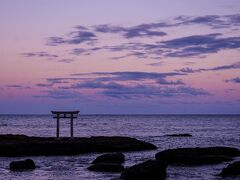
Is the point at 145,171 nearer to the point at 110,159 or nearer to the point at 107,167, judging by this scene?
the point at 107,167

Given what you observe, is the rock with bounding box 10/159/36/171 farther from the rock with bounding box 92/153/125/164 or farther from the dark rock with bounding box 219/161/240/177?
the dark rock with bounding box 219/161/240/177

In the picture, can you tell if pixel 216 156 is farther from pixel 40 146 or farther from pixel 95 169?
pixel 40 146

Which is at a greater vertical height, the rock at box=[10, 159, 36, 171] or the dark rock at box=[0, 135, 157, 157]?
the dark rock at box=[0, 135, 157, 157]

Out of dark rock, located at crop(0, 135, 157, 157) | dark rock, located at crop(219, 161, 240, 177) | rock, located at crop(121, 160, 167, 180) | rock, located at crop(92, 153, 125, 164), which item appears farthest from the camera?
dark rock, located at crop(0, 135, 157, 157)

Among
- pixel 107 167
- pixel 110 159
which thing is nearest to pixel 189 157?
pixel 110 159

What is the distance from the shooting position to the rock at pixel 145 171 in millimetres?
31969

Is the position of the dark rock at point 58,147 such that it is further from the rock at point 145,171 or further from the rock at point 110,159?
the rock at point 145,171

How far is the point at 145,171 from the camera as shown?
3216 cm

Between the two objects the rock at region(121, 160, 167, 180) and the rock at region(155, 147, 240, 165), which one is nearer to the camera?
the rock at region(121, 160, 167, 180)

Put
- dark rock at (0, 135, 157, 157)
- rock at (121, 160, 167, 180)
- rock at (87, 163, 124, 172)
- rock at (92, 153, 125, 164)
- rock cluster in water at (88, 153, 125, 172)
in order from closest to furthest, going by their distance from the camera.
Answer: rock at (121, 160, 167, 180)
rock at (87, 163, 124, 172)
rock cluster in water at (88, 153, 125, 172)
rock at (92, 153, 125, 164)
dark rock at (0, 135, 157, 157)

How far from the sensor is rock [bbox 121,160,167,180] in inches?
1259

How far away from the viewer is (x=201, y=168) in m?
40.0

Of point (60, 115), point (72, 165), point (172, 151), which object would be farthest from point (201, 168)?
point (60, 115)

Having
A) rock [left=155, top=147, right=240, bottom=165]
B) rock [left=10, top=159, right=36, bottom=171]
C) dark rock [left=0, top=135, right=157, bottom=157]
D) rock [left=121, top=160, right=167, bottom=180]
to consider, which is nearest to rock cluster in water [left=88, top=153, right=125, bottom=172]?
rock [left=155, top=147, right=240, bottom=165]
